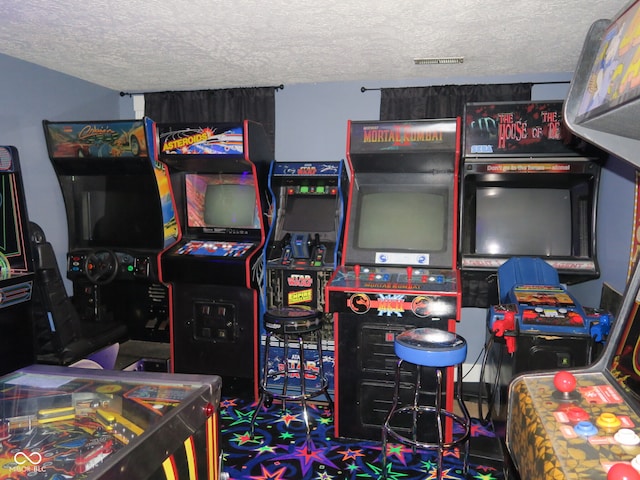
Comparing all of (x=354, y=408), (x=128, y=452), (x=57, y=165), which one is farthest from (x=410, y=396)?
(x=57, y=165)

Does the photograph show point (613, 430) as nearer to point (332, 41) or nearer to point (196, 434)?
point (196, 434)

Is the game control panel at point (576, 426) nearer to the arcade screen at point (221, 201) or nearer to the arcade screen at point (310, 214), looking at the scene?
the arcade screen at point (310, 214)

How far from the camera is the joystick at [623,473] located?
97 cm

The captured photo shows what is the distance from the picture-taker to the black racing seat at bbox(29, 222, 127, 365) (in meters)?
3.11

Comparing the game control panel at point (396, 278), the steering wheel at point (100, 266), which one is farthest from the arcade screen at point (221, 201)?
the game control panel at point (396, 278)

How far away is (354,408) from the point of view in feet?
9.71

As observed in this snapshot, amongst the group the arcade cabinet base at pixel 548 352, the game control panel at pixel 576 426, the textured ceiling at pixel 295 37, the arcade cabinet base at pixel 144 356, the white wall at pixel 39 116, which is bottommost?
the arcade cabinet base at pixel 144 356

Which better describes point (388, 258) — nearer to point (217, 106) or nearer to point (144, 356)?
point (144, 356)

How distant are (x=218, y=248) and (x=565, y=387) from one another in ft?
8.50

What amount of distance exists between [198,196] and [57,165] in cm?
121

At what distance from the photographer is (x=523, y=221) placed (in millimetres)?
3248

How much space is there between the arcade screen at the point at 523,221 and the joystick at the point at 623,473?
233cm

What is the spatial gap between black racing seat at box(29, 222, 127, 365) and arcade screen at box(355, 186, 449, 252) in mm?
2052

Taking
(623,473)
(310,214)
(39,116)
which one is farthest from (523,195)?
(39,116)
